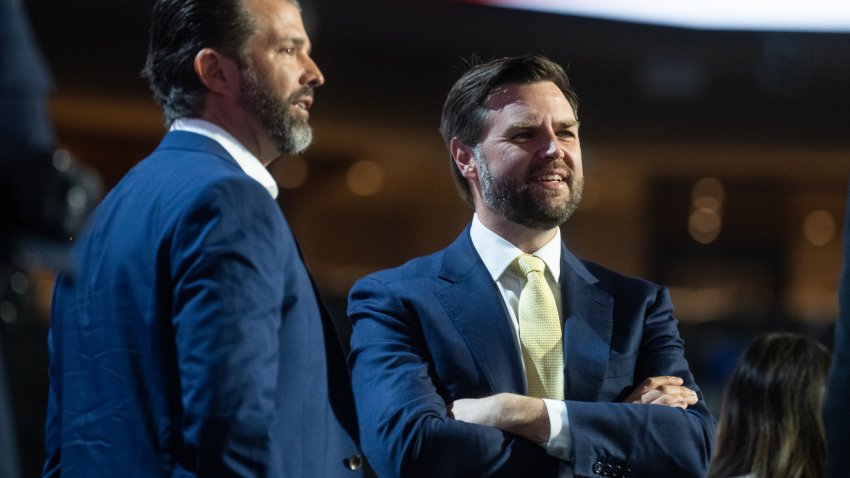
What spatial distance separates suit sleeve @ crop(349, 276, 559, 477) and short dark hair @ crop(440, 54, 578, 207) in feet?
1.24

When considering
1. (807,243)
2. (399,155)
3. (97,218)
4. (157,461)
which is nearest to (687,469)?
(157,461)

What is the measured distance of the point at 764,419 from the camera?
2484 millimetres

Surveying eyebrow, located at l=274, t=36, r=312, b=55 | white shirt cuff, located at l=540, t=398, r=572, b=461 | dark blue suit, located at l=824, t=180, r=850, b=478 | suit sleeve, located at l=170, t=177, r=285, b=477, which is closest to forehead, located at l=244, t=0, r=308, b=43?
eyebrow, located at l=274, t=36, r=312, b=55

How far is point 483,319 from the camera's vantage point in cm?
213

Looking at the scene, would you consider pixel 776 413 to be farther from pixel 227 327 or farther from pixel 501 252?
pixel 227 327

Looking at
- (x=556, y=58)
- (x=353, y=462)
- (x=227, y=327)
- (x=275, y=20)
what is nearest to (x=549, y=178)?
(x=275, y=20)

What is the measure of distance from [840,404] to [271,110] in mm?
1050

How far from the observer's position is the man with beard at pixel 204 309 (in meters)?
1.53

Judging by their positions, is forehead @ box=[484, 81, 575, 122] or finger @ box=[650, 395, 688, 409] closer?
finger @ box=[650, 395, 688, 409]

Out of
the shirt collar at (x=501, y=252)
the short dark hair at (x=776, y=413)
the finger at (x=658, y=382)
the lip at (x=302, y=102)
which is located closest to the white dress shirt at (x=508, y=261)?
the shirt collar at (x=501, y=252)

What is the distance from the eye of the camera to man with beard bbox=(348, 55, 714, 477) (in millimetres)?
2002

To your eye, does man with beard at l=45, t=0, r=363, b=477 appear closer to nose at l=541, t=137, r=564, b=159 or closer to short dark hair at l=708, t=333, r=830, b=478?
nose at l=541, t=137, r=564, b=159

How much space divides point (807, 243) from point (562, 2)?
7260mm

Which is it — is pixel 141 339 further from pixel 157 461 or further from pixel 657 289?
pixel 657 289
